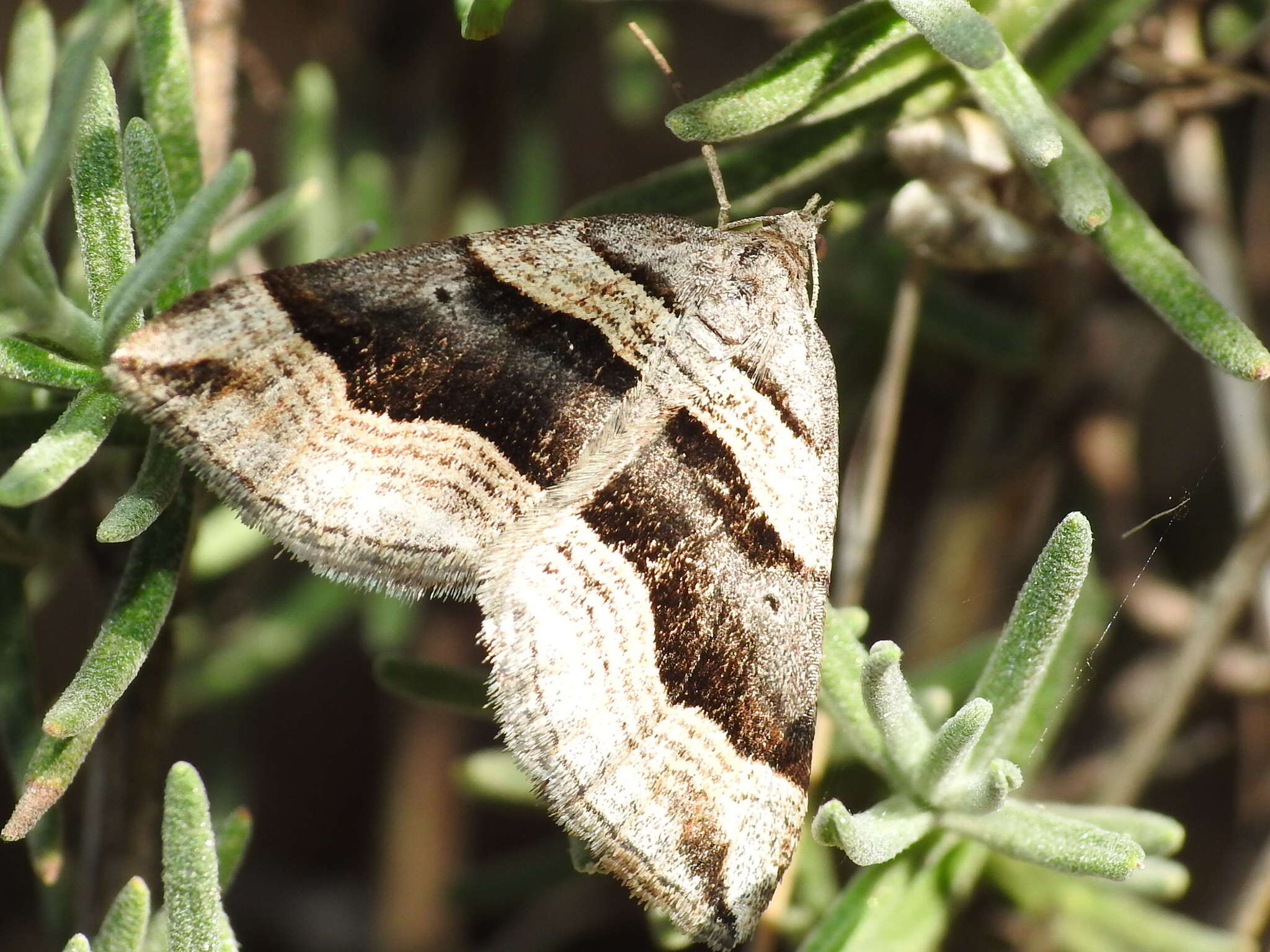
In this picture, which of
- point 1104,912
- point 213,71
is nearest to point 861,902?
point 1104,912

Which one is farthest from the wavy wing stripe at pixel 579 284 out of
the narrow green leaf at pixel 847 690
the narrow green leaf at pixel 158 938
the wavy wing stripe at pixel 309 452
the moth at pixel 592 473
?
the narrow green leaf at pixel 158 938

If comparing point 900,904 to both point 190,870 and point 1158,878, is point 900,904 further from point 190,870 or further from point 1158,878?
point 190,870

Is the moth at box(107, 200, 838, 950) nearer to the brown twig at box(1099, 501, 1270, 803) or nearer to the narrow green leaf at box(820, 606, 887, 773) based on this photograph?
the narrow green leaf at box(820, 606, 887, 773)

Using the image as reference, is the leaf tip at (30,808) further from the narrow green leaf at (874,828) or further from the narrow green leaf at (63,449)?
the narrow green leaf at (874,828)

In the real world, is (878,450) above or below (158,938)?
above

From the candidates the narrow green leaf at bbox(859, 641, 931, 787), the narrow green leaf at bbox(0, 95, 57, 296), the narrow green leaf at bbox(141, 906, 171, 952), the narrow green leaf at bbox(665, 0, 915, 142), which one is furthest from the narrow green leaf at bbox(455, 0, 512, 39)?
the narrow green leaf at bbox(141, 906, 171, 952)

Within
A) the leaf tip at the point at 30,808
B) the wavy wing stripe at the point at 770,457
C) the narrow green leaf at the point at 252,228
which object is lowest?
the leaf tip at the point at 30,808
